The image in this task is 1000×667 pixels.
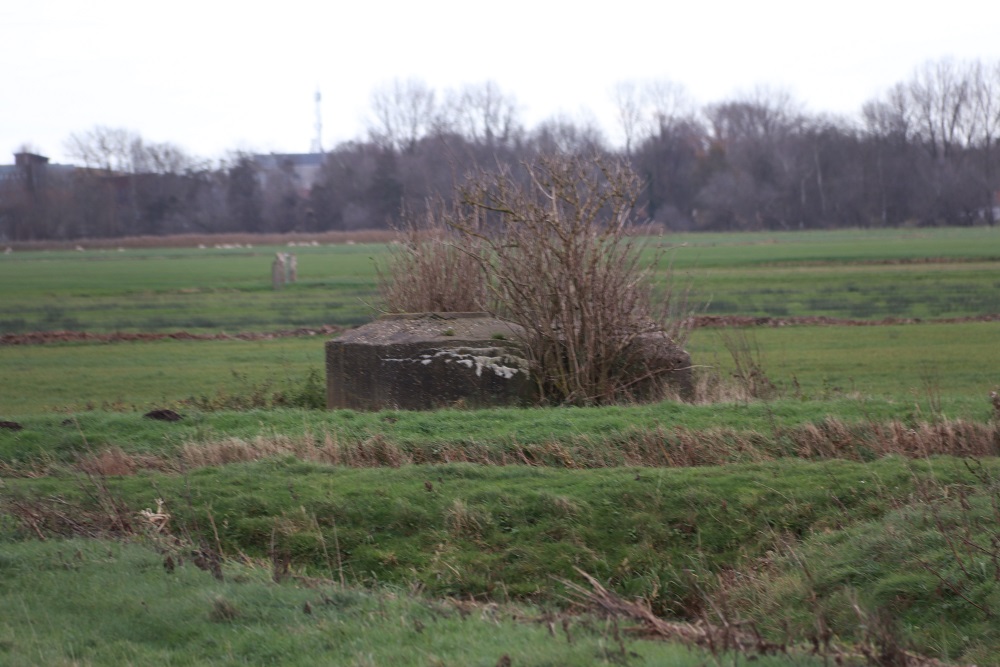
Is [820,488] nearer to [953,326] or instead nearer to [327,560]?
[327,560]

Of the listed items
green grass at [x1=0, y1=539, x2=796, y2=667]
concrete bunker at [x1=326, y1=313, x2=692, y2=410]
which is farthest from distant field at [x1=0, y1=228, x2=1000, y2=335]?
green grass at [x1=0, y1=539, x2=796, y2=667]

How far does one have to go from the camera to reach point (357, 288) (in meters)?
46.2

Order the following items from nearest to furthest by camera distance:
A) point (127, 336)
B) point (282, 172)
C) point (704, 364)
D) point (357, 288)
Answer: point (704, 364) < point (127, 336) < point (357, 288) < point (282, 172)

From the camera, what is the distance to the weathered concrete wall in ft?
45.7

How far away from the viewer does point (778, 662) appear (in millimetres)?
5004

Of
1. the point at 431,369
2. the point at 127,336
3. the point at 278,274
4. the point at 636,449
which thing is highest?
the point at 278,274

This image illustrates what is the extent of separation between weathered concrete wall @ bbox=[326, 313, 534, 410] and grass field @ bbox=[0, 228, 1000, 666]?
128 cm

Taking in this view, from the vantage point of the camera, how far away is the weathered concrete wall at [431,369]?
1393 centimetres

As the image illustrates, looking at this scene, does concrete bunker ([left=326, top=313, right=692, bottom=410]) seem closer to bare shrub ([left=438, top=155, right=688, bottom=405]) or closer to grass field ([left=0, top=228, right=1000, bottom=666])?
bare shrub ([left=438, top=155, right=688, bottom=405])

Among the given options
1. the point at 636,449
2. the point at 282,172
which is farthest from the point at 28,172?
the point at 636,449

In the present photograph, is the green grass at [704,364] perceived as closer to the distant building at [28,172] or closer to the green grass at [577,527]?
the green grass at [577,527]

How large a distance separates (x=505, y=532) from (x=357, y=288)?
37920 millimetres

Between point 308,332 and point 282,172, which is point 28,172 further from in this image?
point 308,332

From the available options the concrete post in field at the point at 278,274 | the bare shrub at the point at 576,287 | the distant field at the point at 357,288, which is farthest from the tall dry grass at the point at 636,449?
the concrete post in field at the point at 278,274
